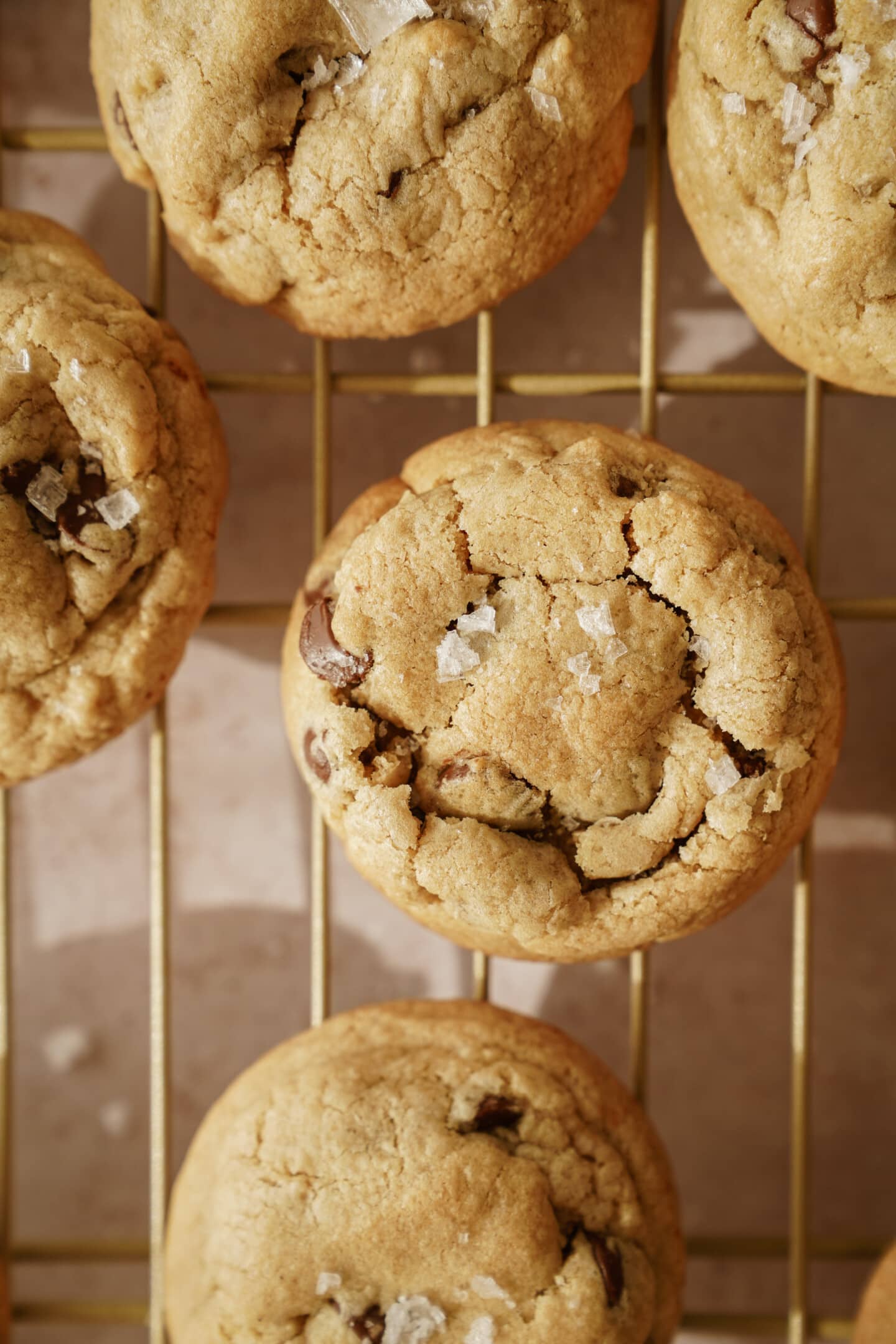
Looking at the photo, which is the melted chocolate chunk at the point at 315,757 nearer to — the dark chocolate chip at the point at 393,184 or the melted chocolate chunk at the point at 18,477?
the melted chocolate chunk at the point at 18,477

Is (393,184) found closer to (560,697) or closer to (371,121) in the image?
(371,121)

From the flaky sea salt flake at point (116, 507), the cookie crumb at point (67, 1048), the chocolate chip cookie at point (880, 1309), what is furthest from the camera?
the cookie crumb at point (67, 1048)

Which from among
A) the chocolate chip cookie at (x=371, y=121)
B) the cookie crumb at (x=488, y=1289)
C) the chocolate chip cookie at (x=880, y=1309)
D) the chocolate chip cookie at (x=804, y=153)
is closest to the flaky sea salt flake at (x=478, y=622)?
the chocolate chip cookie at (x=371, y=121)

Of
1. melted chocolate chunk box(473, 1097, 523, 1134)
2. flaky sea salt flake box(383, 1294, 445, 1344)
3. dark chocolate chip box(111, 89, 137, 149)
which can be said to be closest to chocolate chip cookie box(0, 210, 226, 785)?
dark chocolate chip box(111, 89, 137, 149)

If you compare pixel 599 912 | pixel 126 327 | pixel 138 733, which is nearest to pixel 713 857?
pixel 599 912

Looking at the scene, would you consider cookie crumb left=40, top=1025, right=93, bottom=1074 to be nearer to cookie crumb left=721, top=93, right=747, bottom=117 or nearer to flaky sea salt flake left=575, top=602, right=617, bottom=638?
flaky sea salt flake left=575, top=602, right=617, bottom=638
